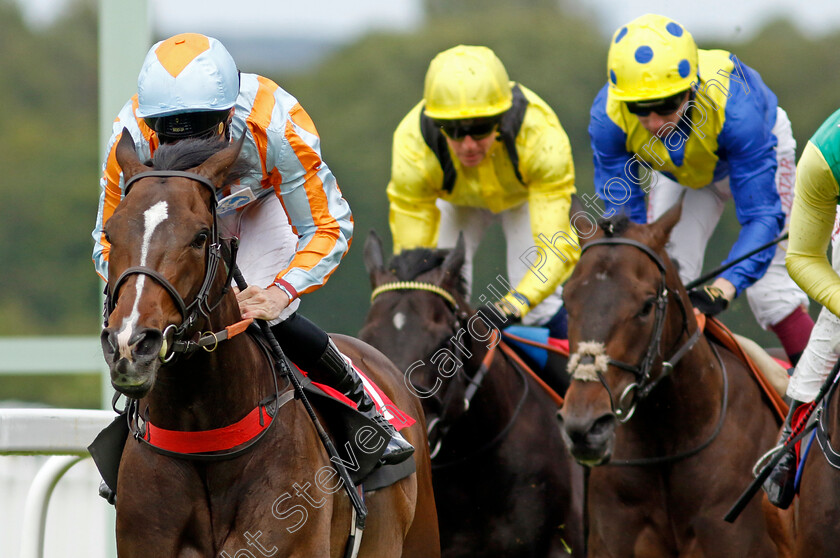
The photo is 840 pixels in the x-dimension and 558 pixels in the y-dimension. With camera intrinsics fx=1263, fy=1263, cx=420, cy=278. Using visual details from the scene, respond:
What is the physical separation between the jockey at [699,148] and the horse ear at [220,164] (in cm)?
213

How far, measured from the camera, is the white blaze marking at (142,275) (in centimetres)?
237

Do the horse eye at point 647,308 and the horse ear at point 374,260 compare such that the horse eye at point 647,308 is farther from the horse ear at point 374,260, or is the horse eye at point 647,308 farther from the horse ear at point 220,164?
the horse ear at point 220,164

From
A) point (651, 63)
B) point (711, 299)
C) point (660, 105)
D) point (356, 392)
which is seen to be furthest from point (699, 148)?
point (356, 392)

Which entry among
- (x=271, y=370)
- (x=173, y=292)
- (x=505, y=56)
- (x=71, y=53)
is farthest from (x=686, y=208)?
(x=71, y=53)

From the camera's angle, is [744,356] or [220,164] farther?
[744,356]

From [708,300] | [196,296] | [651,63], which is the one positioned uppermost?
[196,296]

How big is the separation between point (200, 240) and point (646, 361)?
178cm

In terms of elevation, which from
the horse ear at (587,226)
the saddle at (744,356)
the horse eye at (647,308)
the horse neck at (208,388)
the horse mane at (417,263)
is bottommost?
the horse mane at (417,263)

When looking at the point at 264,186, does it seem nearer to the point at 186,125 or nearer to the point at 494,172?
the point at 186,125

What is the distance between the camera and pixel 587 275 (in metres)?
3.94

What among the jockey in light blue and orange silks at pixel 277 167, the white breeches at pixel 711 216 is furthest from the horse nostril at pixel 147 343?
the white breeches at pixel 711 216

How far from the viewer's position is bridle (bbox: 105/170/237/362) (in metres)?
2.48

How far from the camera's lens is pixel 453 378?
4.66 metres

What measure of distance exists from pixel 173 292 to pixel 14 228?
1362cm
